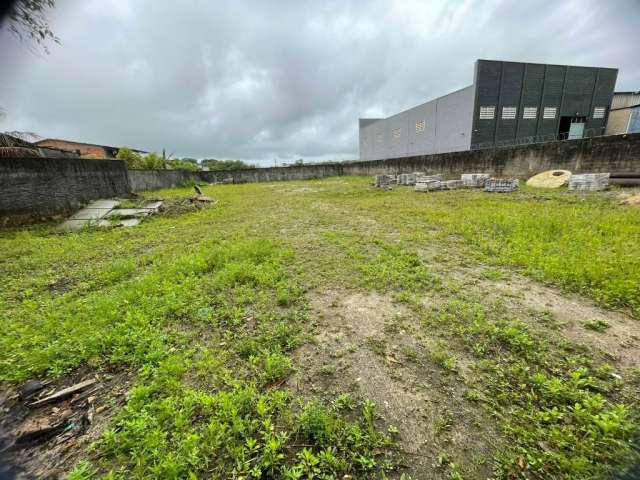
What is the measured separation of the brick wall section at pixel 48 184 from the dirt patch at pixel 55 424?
742 cm

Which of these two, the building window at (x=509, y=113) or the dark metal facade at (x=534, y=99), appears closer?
the dark metal facade at (x=534, y=99)

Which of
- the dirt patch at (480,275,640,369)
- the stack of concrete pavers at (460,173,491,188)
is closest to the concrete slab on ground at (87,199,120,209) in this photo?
the dirt patch at (480,275,640,369)

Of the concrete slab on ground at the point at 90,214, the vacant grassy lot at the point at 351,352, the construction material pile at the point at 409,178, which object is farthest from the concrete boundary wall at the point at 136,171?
the vacant grassy lot at the point at 351,352

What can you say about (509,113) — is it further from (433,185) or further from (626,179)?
(626,179)

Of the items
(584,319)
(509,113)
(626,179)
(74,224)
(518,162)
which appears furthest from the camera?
(509,113)

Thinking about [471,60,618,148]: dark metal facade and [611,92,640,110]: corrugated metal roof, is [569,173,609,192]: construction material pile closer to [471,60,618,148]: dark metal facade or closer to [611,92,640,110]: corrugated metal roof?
[471,60,618,148]: dark metal facade

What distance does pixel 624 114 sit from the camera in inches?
839

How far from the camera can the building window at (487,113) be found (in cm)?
2039

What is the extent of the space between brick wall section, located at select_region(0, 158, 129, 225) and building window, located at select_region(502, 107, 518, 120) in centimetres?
2728

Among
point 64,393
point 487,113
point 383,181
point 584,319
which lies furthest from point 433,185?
point 487,113

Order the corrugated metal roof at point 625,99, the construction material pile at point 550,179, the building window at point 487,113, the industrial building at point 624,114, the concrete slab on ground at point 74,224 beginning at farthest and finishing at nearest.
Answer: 1. the corrugated metal roof at point 625,99
2. the building window at point 487,113
3. the industrial building at point 624,114
4. the construction material pile at point 550,179
5. the concrete slab on ground at point 74,224

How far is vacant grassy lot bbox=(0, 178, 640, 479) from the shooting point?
1305 mm

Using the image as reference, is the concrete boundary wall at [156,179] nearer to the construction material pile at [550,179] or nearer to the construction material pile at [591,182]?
the construction material pile at [550,179]

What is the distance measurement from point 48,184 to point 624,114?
3816cm
